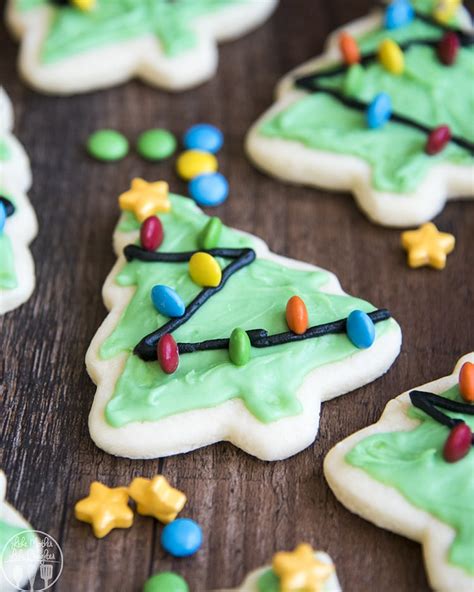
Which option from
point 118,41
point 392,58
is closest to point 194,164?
point 118,41

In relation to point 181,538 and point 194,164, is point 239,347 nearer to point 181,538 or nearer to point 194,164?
point 181,538

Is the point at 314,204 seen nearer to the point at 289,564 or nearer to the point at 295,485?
the point at 295,485

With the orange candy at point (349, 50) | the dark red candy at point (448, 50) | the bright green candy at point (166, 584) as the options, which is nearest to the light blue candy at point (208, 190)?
the orange candy at point (349, 50)

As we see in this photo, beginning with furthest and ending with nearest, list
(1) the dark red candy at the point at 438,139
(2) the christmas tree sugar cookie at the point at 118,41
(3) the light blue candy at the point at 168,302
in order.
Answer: (2) the christmas tree sugar cookie at the point at 118,41, (1) the dark red candy at the point at 438,139, (3) the light blue candy at the point at 168,302

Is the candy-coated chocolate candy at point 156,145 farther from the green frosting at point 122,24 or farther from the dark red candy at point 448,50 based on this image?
the dark red candy at point 448,50

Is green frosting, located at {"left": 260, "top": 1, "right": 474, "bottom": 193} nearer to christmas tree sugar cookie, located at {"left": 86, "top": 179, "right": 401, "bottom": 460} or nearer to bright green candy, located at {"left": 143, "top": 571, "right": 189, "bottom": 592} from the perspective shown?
christmas tree sugar cookie, located at {"left": 86, "top": 179, "right": 401, "bottom": 460}
